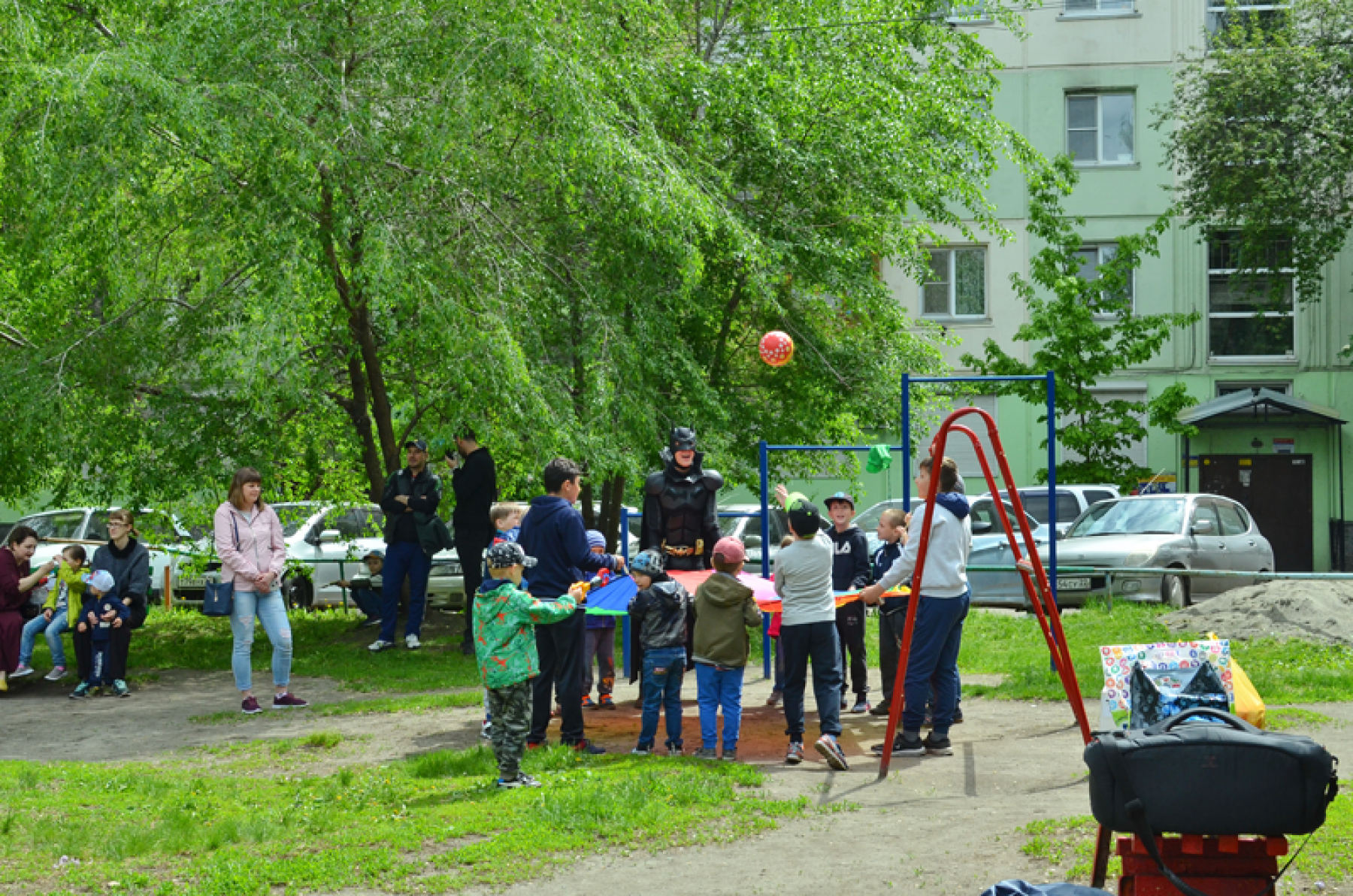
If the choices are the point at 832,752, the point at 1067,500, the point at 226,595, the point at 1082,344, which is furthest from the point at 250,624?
the point at 1082,344

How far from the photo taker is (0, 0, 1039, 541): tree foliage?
11461mm

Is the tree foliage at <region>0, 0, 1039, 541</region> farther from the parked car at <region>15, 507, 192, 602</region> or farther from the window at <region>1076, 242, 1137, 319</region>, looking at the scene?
the window at <region>1076, 242, 1137, 319</region>

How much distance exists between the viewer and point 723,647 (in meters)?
8.62

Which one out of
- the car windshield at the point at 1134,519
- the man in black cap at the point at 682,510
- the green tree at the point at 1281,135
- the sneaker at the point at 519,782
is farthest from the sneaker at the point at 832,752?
the green tree at the point at 1281,135

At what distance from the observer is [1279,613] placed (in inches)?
564

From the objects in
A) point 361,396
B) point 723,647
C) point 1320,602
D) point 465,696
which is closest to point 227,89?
point 361,396

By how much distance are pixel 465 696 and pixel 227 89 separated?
17.8 ft

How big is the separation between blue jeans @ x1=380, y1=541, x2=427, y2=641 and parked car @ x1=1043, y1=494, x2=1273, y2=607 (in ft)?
26.3

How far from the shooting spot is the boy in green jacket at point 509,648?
781 centimetres

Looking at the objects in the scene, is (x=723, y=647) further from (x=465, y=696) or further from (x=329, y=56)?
(x=329, y=56)

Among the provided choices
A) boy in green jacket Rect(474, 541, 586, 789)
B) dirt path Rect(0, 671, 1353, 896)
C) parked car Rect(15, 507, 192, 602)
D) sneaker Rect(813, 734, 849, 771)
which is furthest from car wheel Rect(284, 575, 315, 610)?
sneaker Rect(813, 734, 849, 771)

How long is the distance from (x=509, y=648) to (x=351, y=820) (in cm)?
134

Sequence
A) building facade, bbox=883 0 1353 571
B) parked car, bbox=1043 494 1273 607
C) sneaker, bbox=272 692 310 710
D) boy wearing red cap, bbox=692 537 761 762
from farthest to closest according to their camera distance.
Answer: building facade, bbox=883 0 1353 571, parked car, bbox=1043 494 1273 607, sneaker, bbox=272 692 310 710, boy wearing red cap, bbox=692 537 761 762

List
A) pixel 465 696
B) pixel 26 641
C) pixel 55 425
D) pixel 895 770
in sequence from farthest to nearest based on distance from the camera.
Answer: pixel 26 641, pixel 55 425, pixel 465 696, pixel 895 770
